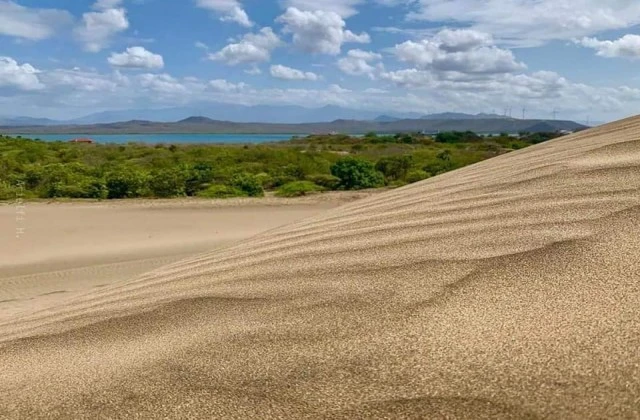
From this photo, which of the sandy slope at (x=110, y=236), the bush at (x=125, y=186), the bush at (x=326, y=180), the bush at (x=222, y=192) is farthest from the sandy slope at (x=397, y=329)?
the bush at (x=326, y=180)

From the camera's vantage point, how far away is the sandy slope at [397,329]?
1.16 meters

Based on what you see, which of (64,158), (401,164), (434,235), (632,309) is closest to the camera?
(632,309)

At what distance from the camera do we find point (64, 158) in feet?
84.1

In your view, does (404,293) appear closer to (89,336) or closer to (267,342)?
(267,342)

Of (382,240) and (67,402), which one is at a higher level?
(382,240)

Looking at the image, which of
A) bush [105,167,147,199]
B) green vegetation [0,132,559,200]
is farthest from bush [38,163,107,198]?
bush [105,167,147,199]

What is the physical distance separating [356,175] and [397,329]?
15.8 meters

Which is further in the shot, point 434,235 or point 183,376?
point 434,235

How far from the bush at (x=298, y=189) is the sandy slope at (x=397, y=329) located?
12580mm

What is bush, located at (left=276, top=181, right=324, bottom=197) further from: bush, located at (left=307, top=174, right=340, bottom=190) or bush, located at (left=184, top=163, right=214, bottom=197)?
bush, located at (left=184, top=163, right=214, bottom=197)

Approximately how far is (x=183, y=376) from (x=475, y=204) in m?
1.46

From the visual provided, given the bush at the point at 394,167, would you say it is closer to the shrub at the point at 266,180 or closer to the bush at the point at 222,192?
the shrub at the point at 266,180

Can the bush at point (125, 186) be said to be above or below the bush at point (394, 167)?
below

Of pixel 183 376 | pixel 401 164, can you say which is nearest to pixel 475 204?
pixel 183 376
